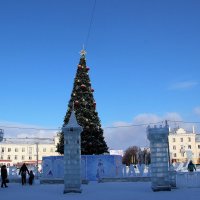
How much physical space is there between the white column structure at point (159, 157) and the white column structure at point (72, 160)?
4312 mm

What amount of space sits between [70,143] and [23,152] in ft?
312

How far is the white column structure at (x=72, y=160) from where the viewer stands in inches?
796

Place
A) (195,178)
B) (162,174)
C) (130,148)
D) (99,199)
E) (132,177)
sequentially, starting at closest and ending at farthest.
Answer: (99,199), (162,174), (195,178), (132,177), (130,148)

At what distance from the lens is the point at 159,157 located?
2033 centimetres

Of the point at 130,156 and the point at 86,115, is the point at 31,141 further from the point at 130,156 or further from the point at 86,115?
the point at 86,115

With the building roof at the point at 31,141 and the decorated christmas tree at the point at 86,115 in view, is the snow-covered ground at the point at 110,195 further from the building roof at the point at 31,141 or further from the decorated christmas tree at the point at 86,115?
the building roof at the point at 31,141

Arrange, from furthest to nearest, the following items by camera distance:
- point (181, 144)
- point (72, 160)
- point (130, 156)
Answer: point (130, 156)
point (181, 144)
point (72, 160)

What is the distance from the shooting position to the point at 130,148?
142 meters

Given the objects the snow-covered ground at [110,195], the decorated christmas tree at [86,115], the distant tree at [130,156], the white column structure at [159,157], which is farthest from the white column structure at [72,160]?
the distant tree at [130,156]

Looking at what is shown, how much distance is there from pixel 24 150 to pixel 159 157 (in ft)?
319

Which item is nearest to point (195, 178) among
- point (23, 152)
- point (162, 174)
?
point (162, 174)

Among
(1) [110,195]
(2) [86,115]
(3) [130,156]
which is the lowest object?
A: (3) [130,156]

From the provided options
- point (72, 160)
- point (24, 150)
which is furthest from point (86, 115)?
point (24, 150)

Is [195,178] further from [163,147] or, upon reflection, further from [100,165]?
[100,165]
